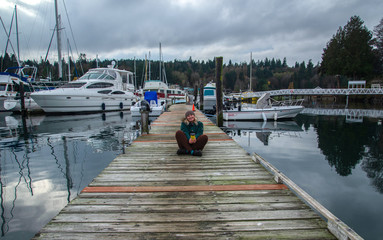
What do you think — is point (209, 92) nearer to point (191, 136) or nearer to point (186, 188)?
point (191, 136)

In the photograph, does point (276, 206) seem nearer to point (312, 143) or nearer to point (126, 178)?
point (126, 178)

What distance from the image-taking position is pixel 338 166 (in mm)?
7715

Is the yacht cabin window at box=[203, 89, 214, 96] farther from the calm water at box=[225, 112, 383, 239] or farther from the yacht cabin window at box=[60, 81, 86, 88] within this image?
the yacht cabin window at box=[60, 81, 86, 88]

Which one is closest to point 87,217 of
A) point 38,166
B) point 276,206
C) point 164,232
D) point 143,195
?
point 143,195

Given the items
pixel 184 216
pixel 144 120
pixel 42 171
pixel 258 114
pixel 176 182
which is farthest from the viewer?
pixel 258 114

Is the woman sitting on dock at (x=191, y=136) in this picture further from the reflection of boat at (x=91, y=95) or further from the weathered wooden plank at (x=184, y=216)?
the reflection of boat at (x=91, y=95)

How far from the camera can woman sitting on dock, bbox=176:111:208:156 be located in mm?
5449

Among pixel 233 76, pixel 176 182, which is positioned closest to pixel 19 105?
pixel 176 182

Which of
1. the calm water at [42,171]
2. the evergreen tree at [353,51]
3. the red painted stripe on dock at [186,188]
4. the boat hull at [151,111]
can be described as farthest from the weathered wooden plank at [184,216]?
the evergreen tree at [353,51]

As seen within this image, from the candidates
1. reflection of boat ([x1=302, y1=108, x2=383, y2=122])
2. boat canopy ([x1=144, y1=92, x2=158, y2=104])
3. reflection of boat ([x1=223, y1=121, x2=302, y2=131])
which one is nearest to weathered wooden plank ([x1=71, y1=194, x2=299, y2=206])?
reflection of boat ([x1=223, y1=121, x2=302, y2=131])

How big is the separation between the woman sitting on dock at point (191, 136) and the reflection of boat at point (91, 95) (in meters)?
20.1

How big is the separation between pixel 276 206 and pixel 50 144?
1039 centimetres

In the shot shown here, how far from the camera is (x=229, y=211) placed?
295 centimetres

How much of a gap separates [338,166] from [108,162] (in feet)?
26.2
